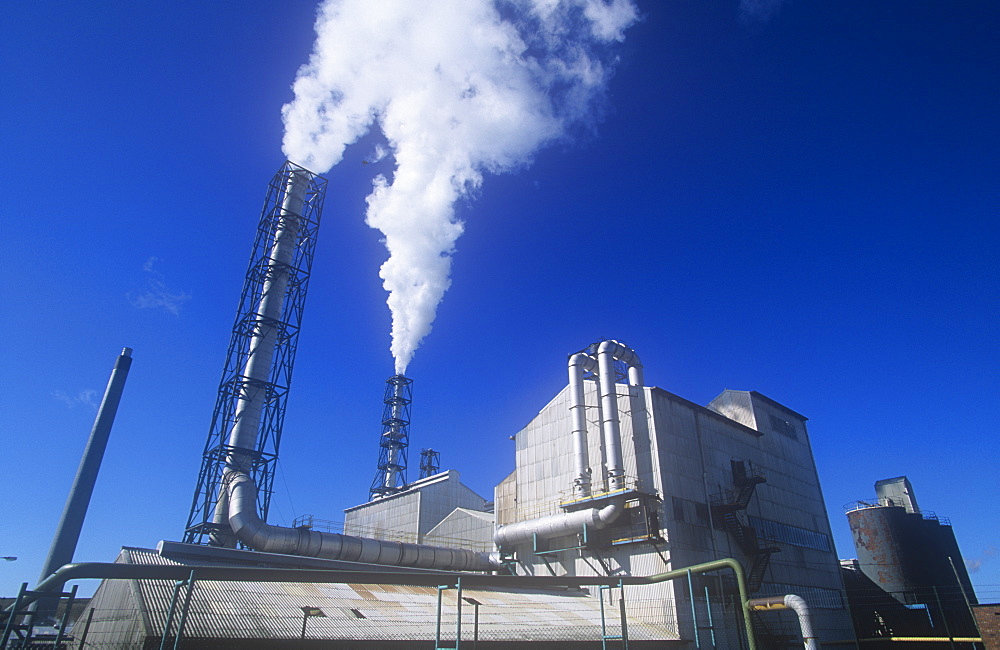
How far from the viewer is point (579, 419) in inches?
1153

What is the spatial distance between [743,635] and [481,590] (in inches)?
450

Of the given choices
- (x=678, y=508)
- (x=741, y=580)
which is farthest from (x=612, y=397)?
(x=741, y=580)

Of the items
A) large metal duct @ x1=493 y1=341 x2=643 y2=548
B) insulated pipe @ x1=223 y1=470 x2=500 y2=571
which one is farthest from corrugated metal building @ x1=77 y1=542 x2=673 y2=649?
large metal duct @ x1=493 y1=341 x2=643 y2=548

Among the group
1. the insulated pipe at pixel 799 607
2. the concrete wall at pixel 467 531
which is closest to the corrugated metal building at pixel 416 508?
the concrete wall at pixel 467 531

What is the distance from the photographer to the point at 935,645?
30.9 m

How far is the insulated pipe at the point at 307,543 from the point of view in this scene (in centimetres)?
2517

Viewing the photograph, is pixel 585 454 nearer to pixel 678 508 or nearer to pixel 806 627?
pixel 678 508

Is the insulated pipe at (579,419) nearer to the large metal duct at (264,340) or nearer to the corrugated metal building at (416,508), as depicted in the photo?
the large metal duct at (264,340)

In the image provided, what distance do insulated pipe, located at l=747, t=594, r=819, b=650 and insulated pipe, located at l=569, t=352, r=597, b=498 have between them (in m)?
13.4

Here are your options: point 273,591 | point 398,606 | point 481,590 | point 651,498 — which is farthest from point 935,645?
point 273,591

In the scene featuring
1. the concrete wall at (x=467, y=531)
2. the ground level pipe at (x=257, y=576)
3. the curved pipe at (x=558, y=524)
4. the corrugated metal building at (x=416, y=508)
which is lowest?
the ground level pipe at (x=257, y=576)

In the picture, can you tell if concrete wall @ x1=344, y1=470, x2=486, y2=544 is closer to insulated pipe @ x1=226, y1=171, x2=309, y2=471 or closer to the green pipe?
insulated pipe @ x1=226, y1=171, x2=309, y2=471

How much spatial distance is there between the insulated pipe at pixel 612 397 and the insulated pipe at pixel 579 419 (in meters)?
0.90

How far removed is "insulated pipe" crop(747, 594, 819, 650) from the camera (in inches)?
535
